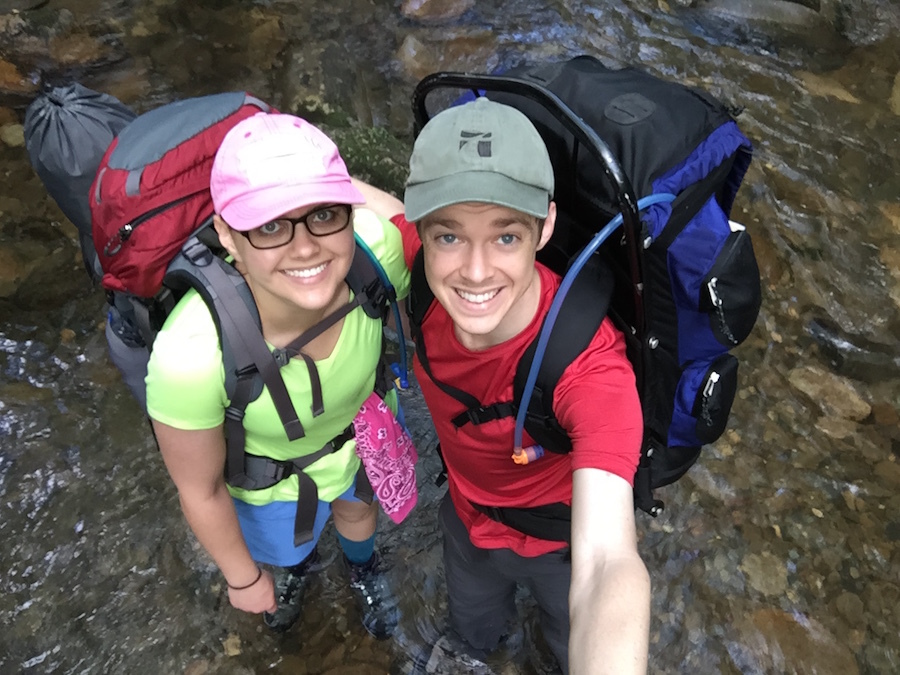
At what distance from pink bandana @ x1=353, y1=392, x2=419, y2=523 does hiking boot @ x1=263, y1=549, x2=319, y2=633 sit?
2.74ft

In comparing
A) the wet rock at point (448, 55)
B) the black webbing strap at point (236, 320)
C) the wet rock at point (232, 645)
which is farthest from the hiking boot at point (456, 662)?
the wet rock at point (448, 55)

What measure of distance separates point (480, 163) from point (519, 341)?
1.59ft

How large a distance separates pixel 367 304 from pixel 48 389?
10.3 feet

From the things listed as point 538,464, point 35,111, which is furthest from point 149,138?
point 538,464

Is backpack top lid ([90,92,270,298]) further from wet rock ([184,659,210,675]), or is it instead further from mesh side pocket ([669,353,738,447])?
wet rock ([184,659,210,675])

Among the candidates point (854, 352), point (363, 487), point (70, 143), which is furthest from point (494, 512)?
point (854, 352)

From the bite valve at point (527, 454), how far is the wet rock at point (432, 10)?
572 cm

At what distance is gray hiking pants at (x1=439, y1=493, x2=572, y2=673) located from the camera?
93.8 inches

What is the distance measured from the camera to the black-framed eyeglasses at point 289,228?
1.68 metres

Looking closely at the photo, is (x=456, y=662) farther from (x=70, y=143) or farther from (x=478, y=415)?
(x=70, y=143)

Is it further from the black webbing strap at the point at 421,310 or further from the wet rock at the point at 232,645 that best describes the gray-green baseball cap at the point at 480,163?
the wet rock at the point at 232,645

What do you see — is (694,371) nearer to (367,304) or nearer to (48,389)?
(367,304)

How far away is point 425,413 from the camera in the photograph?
4.09 metres

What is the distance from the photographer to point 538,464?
2.07 metres
